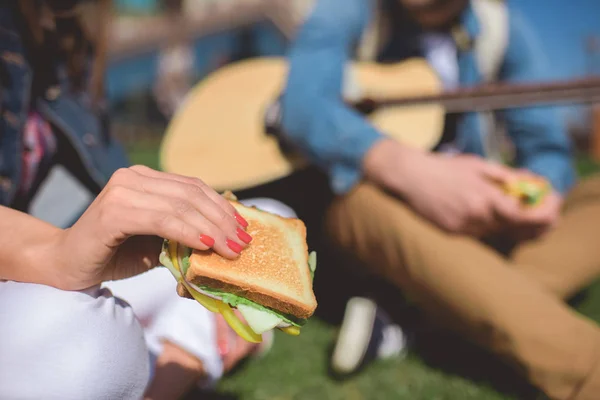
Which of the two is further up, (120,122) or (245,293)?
(245,293)

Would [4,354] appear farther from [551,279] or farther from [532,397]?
[551,279]

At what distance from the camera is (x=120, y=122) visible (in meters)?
8.71

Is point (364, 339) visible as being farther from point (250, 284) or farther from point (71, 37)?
point (71, 37)

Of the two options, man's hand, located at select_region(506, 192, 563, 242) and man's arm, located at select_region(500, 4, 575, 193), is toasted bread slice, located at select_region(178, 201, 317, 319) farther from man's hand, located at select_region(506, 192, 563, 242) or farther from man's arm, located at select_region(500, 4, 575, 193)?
man's arm, located at select_region(500, 4, 575, 193)

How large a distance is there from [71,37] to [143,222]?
89 cm

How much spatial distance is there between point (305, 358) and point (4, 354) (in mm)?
Result: 913

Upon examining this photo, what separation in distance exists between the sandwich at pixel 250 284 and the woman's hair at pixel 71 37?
0.76 meters

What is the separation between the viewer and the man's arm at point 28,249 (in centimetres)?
66

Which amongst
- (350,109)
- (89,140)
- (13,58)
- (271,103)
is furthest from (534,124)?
(13,58)

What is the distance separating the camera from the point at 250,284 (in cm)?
63

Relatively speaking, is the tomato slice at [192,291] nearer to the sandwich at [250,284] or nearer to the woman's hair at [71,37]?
the sandwich at [250,284]

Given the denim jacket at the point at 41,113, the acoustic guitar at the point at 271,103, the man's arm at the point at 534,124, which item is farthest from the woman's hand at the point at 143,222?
the man's arm at the point at 534,124

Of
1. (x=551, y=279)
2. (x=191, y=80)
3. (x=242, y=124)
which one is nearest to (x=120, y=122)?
(x=191, y=80)

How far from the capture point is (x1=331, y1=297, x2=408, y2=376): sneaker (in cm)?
133
